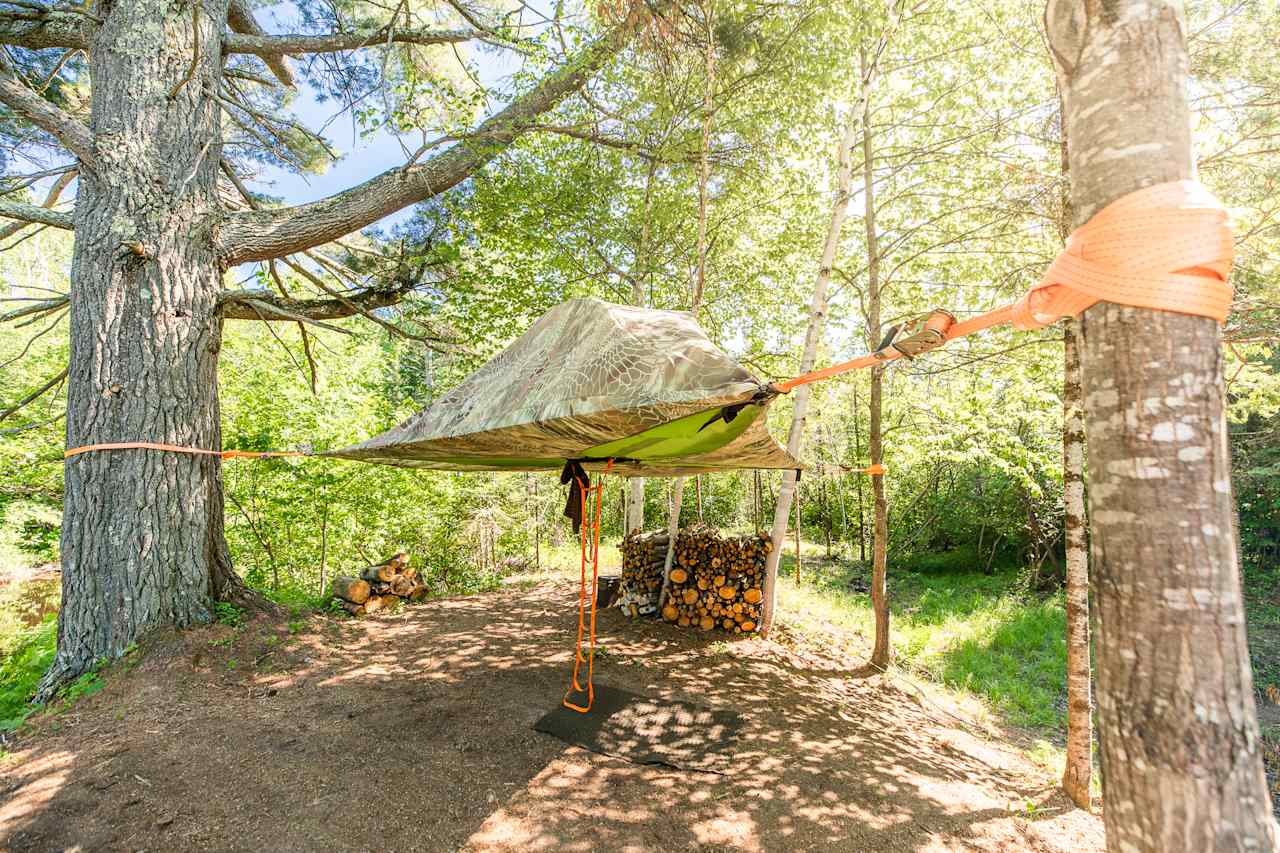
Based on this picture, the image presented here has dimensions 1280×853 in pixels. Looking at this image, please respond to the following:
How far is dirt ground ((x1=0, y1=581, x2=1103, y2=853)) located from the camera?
184cm

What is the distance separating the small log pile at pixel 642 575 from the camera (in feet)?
16.4

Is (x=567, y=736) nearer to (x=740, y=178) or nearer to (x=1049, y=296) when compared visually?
(x=1049, y=296)

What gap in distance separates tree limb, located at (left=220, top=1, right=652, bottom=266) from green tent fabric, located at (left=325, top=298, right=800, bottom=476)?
1790 millimetres

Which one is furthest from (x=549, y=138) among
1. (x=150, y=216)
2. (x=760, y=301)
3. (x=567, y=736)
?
(x=567, y=736)

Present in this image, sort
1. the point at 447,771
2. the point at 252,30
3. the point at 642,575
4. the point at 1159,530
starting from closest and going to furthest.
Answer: the point at 1159,530 < the point at 447,771 < the point at 252,30 < the point at 642,575

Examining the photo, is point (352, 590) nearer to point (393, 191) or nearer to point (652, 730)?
point (652, 730)

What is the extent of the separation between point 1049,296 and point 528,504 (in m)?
9.71

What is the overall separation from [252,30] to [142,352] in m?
3.43

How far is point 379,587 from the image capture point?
4988 millimetres

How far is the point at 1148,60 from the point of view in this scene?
876mm

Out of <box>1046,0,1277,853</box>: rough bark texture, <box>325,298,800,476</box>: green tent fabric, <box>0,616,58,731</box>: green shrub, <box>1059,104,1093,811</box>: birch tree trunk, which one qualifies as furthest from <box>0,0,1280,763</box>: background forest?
<box>1046,0,1277,853</box>: rough bark texture

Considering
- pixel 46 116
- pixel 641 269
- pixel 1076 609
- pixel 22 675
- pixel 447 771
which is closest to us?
pixel 447 771

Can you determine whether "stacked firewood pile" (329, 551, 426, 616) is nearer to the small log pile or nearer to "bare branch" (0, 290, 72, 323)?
the small log pile

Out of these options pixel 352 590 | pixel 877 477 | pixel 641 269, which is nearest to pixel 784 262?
pixel 641 269
